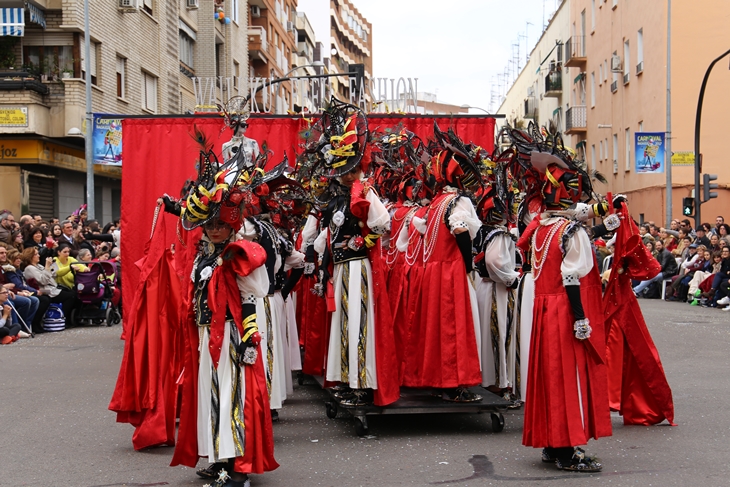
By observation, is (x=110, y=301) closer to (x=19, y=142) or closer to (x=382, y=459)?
(x=19, y=142)

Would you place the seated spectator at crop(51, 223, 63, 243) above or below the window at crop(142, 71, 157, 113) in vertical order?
below

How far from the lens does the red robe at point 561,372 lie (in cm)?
643

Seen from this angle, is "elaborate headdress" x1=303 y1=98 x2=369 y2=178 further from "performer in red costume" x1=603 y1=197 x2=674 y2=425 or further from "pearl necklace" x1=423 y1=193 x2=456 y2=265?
"performer in red costume" x1=603 y1=197 x2=674 y2=425

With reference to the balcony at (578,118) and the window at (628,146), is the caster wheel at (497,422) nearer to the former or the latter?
the window at (628,146)

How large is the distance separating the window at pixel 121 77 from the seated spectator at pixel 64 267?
1401 cm

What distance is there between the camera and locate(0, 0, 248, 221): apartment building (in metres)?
25.5

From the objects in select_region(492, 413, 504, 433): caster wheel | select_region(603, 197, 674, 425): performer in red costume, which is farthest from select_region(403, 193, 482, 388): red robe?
select_region(603, 197, 674, 425): performer in red costume

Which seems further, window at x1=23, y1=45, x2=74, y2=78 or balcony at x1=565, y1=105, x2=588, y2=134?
balcony at x1=565, y1=105, x2=588, y2=134

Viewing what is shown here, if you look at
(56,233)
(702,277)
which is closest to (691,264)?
(702,277)

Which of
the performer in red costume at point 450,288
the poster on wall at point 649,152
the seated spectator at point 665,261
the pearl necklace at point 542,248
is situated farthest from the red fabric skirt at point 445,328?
the poster on wall at point 649,152

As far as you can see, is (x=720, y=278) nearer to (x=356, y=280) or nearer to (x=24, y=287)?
(x=24, y=287)

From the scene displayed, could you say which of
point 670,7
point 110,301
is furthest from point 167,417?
point 670,7

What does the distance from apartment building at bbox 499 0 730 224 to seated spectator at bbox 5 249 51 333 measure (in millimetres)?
14932

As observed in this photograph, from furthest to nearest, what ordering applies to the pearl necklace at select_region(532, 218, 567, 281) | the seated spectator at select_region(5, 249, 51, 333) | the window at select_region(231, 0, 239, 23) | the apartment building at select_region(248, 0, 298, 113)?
the apartment building at select_region(248, 0, 298, 113) → the window at select_region(231, 0, 239, 23) → the seated spectator at select_region(5, 249, 51, 333) → the pearl necklace at select_region(532, 218, 567, 281)
